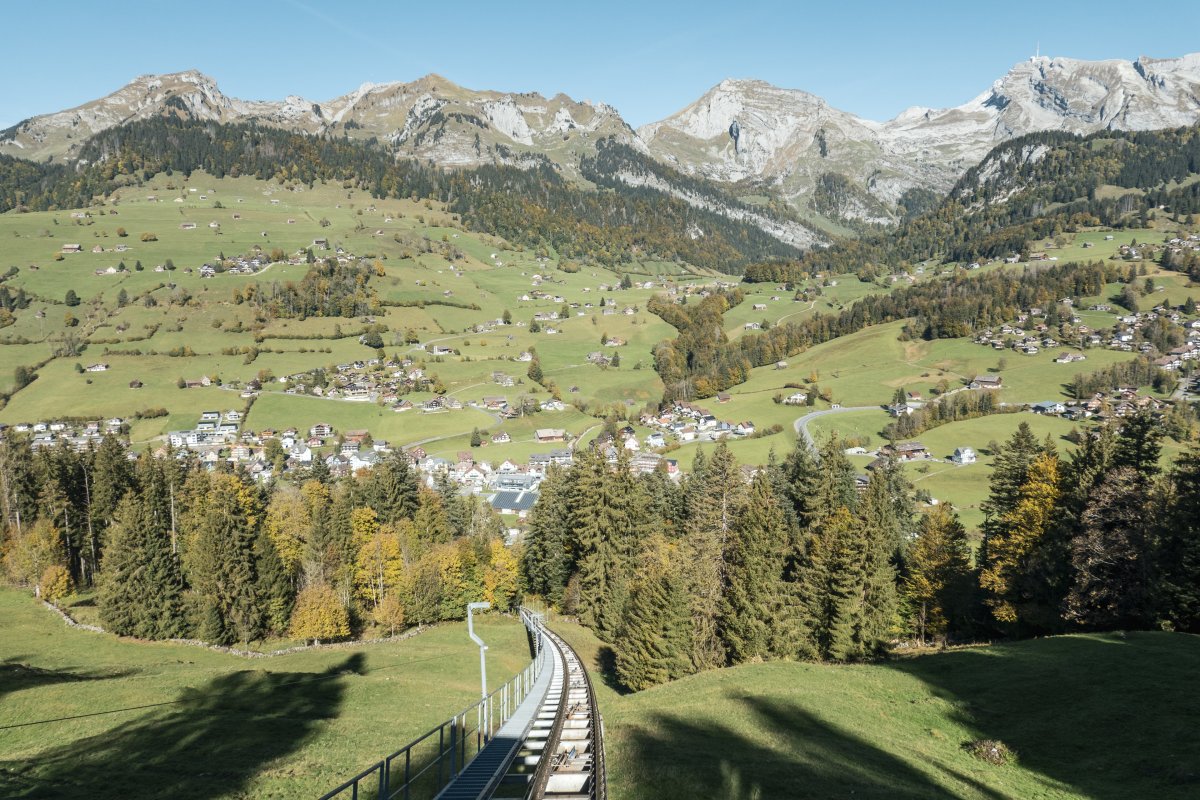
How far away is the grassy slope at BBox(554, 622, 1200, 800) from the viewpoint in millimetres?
18516

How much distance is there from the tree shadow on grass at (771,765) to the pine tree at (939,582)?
37.1 m

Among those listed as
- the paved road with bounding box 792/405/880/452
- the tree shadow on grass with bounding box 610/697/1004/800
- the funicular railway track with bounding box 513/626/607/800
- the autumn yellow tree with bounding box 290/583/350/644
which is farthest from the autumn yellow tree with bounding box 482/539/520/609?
the paved road with bounding box 792/405/880/452

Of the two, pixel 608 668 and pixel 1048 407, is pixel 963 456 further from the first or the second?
pixel 608 668

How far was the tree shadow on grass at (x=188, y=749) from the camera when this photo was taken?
17.0 metres

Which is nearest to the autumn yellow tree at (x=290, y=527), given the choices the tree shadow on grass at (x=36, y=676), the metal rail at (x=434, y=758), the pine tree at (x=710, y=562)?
the tree shadow on grass at (x=36, y=676)

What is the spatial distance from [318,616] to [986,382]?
172 metres

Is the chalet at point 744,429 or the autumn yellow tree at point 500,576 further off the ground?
the chalet at point 744,429

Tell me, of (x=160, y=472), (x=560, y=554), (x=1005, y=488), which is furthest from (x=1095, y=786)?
(x=160, y=472)

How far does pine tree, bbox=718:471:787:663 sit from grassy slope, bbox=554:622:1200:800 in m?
6.11

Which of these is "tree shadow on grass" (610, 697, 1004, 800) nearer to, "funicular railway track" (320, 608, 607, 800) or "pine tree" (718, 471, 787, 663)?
"funicular railway track" (320, 608, 607, 800)

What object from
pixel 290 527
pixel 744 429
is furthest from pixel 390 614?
pixel 744 429

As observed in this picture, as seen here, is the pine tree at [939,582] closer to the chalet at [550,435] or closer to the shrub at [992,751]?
the shrub at [992,751]

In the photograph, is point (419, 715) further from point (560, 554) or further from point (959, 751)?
point (560, 554)

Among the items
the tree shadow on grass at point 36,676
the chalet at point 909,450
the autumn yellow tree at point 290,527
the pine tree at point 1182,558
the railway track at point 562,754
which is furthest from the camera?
the chalet at point 909,450
